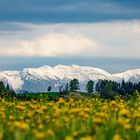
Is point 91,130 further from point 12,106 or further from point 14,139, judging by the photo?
point 12,106

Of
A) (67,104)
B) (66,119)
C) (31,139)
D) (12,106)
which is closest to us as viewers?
(31,139)

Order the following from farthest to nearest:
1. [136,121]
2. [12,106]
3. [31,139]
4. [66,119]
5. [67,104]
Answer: [12,106], [67,104], [136,121], [66,119], [31,139]

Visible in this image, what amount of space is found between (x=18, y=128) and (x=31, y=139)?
108 cm

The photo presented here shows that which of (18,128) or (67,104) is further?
(67,104)

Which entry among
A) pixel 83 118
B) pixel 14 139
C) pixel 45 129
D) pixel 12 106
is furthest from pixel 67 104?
pixel 14 139

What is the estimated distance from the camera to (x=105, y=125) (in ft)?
37.6

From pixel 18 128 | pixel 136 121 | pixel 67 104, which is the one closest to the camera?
pixel 18 128

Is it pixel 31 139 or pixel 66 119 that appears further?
pixel 66 119

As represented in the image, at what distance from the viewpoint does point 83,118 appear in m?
12.1

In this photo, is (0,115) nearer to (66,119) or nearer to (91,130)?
(66,119)

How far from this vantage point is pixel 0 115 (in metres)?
13.7

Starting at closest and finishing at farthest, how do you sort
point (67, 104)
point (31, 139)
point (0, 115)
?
point (31, 139), point (0, 115), point (67, 104)

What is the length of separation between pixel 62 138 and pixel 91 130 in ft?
2.87

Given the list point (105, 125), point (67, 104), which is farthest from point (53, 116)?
point (67, 104)
